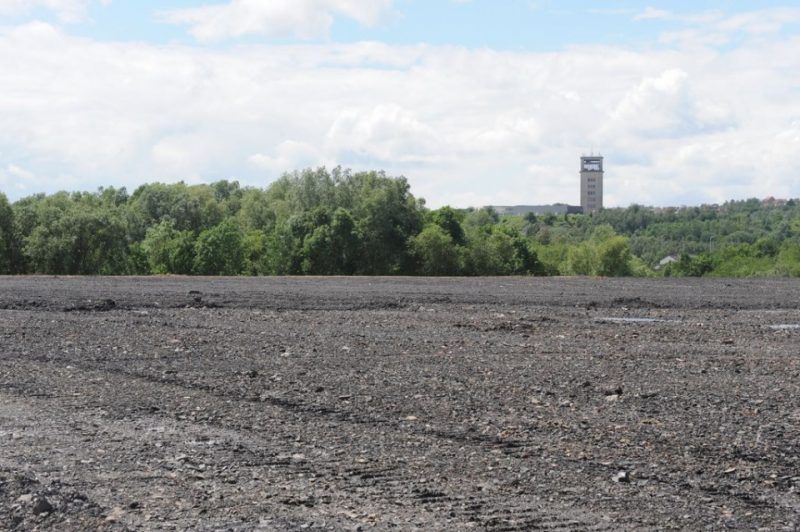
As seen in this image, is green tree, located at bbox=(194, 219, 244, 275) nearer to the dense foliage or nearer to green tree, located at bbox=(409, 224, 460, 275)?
the dense foliage

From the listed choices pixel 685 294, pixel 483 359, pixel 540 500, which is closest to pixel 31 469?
pixel 540 500

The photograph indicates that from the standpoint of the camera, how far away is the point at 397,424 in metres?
10.3

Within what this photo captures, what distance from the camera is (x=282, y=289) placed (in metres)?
31.2

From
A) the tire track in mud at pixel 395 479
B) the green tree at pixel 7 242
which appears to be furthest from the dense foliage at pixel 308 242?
the tire track in mud at pixel 395 479

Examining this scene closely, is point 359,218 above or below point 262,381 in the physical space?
above

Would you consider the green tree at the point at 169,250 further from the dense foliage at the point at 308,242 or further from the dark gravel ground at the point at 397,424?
the dark gravel ground at the point at 397,424

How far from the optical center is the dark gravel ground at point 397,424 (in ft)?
23.8

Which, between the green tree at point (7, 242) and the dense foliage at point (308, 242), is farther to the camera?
the dense foliage at point (308, 242)

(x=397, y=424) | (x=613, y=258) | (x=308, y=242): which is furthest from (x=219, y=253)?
(x=397, y=424)

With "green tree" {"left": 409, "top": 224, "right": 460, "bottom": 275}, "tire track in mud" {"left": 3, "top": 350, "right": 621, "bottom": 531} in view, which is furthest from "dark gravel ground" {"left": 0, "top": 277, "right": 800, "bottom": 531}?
"green tree" {"left": 409, "top": 224, "right": 460, "bottom": 275}

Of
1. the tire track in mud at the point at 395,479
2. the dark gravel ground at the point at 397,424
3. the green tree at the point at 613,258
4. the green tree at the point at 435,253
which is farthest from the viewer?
the green tree at the point at 613,258

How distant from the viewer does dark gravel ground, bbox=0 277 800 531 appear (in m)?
7.25

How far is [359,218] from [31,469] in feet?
212

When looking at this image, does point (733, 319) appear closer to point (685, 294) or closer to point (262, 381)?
point (685, 294)
